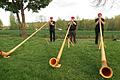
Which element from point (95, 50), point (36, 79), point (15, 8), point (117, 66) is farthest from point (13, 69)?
point (15, 8)

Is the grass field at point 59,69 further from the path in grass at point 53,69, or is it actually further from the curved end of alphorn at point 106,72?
the curved end of alphorn at point 106,72

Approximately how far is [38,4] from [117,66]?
2508cm

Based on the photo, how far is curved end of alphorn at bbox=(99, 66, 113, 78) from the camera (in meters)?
10.7

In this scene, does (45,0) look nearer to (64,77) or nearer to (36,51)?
(36,51)

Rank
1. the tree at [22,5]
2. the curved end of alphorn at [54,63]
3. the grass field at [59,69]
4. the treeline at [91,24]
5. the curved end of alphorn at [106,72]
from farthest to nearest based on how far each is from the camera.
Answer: the treeline at [91,24] < the tree at [22,5] < the curved end of alphorn at [54,63] < the grass field at [59,69] < the curved end of alphorn at [106,72]

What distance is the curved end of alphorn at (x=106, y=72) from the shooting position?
1073cm

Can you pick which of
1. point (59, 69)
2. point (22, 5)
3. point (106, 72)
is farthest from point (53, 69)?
point (22, 5)

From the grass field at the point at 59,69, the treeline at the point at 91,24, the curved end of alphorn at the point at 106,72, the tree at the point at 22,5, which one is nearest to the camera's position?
the curved end of alphorn at the point at 106,72

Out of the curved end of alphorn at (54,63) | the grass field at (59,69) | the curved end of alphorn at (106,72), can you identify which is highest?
the curved end of alphorn at (106,72)

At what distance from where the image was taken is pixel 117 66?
1288 centimetres

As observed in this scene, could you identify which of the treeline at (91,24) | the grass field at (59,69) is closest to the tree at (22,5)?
the grass field at (59,69)

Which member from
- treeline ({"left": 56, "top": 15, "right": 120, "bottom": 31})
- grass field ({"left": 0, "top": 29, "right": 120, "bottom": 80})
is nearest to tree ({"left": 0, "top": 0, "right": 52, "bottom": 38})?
grass field ({"left": 0, "top": 29, "right": 120, "bottom": 80})

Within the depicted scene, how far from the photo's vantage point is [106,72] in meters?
11.0

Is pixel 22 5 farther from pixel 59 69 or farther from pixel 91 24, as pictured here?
pixel 91 24
